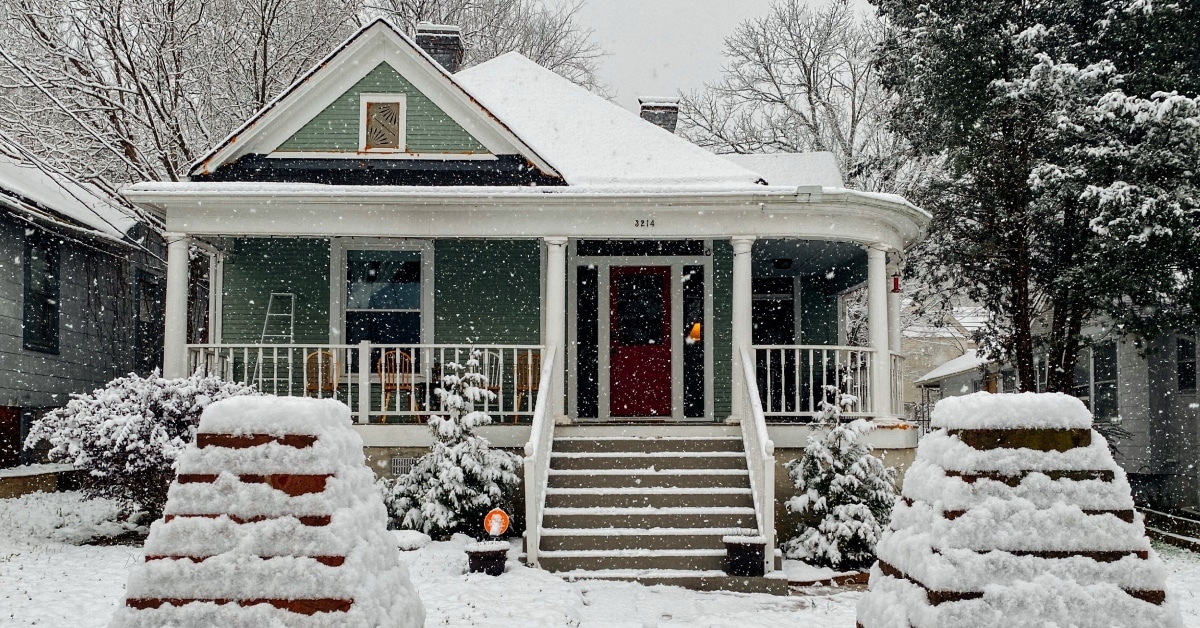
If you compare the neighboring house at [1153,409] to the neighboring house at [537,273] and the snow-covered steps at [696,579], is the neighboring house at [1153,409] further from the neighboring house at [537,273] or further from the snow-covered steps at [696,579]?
the snow-covered steps at [696,579]

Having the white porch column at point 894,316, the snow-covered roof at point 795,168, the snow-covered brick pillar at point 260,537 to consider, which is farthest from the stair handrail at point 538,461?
the snow-covered brick pillar at point 260,537

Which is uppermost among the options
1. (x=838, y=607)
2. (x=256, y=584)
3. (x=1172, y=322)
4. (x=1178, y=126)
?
(x=1178, y=126)

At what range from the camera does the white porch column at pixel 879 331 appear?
33.5 feet

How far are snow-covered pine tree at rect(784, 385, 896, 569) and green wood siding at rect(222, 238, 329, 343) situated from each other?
19.8 ft

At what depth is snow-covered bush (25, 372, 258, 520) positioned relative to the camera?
8352 mm

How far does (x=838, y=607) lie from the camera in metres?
7.12

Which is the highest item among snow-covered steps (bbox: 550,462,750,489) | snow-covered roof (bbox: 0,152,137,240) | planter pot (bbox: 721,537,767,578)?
snow-covered roof (bbox: 0,152,137,240)

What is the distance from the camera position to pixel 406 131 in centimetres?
1136

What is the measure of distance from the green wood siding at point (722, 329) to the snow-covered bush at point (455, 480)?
11.6 feet

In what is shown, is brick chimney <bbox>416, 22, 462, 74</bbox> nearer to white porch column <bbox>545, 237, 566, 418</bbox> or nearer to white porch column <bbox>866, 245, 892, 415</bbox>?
white porch column <bbox>545, 237, 566, 418</bbox>

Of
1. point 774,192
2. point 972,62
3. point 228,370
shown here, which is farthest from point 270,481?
point 972,62

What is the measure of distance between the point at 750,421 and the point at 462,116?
487cm

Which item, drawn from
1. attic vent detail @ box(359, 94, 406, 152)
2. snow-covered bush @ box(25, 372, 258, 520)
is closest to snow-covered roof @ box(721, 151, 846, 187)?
attic vent detail @ box(359, 94, 406, 152)

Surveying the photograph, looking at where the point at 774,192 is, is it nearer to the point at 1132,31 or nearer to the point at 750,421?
the point at 750,421
